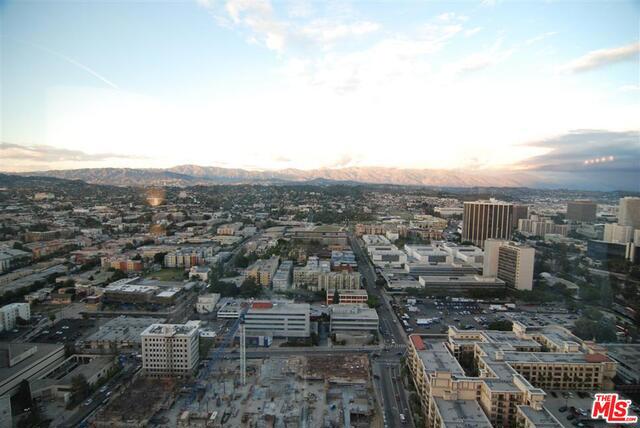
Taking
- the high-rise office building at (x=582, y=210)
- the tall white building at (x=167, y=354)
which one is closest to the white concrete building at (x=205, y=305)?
the tall white building at (x=167, y=354)

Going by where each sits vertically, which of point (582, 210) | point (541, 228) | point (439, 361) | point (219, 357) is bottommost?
point (219, 357)

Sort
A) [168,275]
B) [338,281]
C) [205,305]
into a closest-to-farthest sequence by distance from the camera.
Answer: [205,305]
[338,281]
[168,275]

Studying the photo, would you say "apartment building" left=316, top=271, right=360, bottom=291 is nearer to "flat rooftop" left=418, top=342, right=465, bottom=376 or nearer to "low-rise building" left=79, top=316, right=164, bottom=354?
"low-rise building" left=79, top=316, right=164, bottom=354

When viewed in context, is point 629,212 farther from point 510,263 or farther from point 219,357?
point 219,357

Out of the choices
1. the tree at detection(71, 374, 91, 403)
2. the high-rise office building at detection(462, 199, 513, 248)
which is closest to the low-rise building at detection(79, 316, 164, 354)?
the tree at detection(71, 374, 91, 403)

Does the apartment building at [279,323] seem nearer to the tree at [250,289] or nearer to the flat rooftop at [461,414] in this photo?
the tree at [250,289]

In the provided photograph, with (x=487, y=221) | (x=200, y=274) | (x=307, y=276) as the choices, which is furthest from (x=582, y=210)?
(x=200, y=274)
